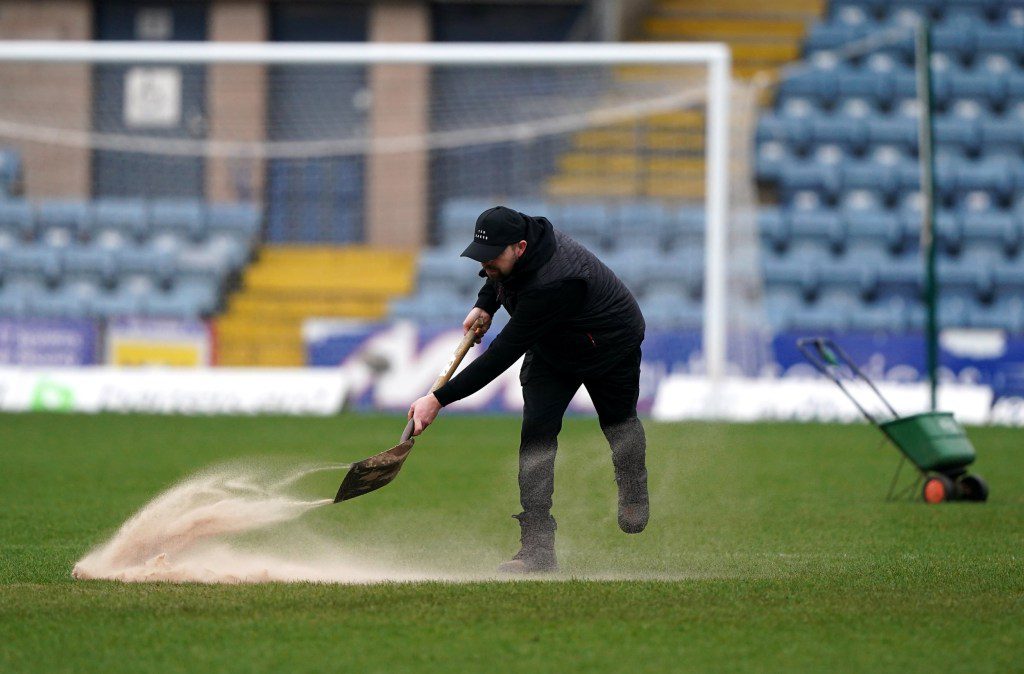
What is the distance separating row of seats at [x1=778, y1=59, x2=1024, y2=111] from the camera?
1054 inches

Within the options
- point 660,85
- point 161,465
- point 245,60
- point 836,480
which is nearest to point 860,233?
point 660,85

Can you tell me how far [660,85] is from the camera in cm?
2070

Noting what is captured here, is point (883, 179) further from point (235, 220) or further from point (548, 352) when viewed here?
point (548, 352)

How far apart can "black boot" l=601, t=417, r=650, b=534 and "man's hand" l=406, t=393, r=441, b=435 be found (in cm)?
112

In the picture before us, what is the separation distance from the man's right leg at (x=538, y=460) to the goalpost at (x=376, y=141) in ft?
44.4

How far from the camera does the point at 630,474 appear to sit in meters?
7.57

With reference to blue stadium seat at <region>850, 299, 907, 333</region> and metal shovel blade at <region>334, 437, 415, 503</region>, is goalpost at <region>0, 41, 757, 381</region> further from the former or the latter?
metal shovel blade at <region>334, 437, 415, 503</region>

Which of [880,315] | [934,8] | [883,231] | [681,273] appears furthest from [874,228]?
[934,8]

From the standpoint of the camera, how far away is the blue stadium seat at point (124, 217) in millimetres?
23406

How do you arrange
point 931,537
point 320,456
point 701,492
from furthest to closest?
point 320,456, point 701,492, point 931,537

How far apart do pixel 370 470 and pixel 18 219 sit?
18040 millimetres

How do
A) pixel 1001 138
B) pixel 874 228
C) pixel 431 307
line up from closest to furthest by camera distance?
1. pixel 431 307
2. pixel 874 228
3. pixel 1001 138

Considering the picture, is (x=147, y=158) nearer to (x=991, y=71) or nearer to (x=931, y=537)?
(x=991, y=71)

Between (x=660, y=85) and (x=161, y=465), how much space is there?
1054cm
